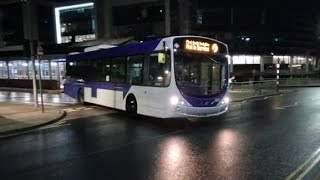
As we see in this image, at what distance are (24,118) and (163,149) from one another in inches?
327

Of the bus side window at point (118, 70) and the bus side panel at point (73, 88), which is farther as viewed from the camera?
the bus side panel at point (73, 88)

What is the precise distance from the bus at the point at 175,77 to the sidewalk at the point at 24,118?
321 cm

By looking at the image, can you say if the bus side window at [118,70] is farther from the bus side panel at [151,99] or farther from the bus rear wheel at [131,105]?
the bus side panel at [151,99]

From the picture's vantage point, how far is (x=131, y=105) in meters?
16.8

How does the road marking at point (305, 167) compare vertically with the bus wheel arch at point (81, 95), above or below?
below

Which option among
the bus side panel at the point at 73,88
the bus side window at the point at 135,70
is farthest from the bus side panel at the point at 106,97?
the bus side panel at the point at 73,88

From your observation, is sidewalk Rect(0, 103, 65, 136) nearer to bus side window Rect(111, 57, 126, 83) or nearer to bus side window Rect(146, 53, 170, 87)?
bus side window Rect(111, 57, 126, 83)

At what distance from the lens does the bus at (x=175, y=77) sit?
45.0 ft

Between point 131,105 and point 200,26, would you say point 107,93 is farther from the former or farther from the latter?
point 200,26

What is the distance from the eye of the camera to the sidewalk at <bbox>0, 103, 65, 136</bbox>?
1388 centimetres

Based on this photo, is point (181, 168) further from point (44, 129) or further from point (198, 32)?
point (198, 32)

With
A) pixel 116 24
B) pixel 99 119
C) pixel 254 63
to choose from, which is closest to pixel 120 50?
pixel 99 119

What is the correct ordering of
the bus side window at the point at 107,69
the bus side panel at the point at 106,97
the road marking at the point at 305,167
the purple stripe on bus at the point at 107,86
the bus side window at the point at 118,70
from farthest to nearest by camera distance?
1. the bus side window at the point at 107,69
2. the bus side panel at the point at 106,97
3. the bus side window at the point at 118,70
4. the purple stripe on bus at the point at 107,86
5. the road marking at the point at 305,167

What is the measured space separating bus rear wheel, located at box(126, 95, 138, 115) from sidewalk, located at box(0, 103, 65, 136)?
114 inches
